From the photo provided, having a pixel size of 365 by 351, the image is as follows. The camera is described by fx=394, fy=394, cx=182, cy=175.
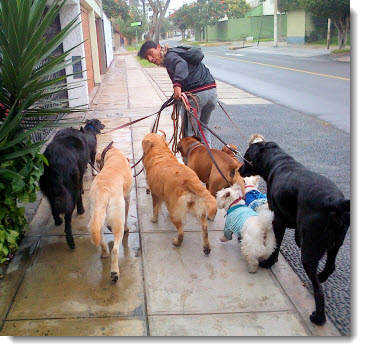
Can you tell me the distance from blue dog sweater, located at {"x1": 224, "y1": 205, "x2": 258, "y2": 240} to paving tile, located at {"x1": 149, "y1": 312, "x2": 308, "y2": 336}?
891 millimetres

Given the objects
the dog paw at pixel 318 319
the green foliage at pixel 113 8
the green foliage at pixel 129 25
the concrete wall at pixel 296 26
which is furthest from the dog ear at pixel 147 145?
the green foliage at pixel 129 25

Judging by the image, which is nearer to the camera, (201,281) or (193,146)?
(201,281)

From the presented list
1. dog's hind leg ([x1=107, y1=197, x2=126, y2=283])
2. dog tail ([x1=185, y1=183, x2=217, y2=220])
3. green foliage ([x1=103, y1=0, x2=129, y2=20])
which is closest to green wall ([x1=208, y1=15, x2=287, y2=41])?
green foliage ([x1=103, y1=0, x2=129, y2=20])

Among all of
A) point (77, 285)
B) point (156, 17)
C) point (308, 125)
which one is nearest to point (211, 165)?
point (77, 285)

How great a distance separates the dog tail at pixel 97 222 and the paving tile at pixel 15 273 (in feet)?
2.75

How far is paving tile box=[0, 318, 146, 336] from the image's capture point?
294 centimetres

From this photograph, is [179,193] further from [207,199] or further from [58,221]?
[58,221]

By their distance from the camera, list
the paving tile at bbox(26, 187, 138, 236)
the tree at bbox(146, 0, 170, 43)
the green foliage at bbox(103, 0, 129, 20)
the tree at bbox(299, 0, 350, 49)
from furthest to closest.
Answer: the tree at bbox(146, 0, 170, 43) < the green foliage at bbox(103, 0, 129, 20) < the tree at bbox(299, 0, 350, 49) < the paving tile at bbox(26, 187, 138, 236)

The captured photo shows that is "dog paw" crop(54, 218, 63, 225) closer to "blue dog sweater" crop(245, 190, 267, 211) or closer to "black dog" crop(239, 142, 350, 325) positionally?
"blue dog sweater" crop(245, 190, 267, 211)

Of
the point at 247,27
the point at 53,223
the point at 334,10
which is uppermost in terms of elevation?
the point at 247,27

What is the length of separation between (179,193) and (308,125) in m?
6.99

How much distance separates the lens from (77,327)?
3.00 meters

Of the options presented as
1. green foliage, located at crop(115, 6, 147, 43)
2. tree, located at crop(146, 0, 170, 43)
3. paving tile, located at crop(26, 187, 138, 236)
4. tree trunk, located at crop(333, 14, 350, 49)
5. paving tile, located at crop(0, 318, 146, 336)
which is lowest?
paving tile, located at crop(0, 318, 146, 336)

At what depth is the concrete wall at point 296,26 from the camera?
43938 millimetres
